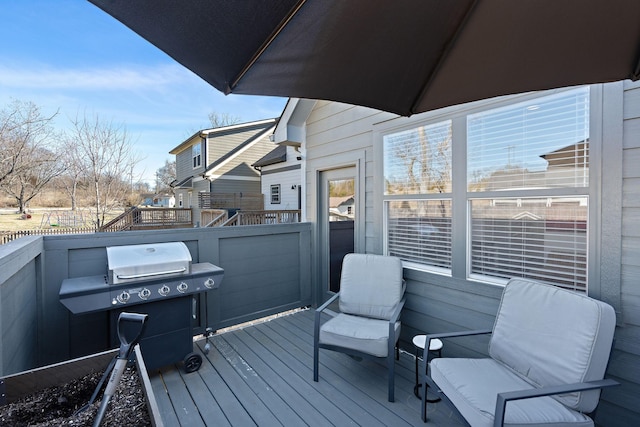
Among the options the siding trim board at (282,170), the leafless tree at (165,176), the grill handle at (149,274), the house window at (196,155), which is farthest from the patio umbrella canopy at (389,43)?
the leafless tree at (165,176)

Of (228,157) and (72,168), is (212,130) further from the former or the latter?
(72,168)

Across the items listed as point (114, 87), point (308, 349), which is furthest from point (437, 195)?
point (114, 87)

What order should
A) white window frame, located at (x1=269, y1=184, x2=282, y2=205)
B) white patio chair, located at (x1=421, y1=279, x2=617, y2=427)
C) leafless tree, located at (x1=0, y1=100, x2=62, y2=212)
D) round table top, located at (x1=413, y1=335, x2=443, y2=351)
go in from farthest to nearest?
1. white window frame, located at (x1=269, y1=184, x2=282, y2=205)
2. leafless tree, located at (x1=0, y1=100, x2=62, y2=212)
3. round table top, located at (x1=413, y1=335, x2=443, y2=351)
4. white patio chair, located at (x1=421, y1=279, x2=617, y2=427)

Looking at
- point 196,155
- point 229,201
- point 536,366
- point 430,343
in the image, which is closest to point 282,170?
point 229,201

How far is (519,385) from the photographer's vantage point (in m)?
1.94

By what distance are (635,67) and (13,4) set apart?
405 inches

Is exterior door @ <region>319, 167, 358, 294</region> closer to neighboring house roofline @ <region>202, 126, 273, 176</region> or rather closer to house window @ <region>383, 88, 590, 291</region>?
house window @ <region>383, 88, 590, 291</region>

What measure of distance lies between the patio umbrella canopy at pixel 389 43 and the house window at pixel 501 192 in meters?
0.96

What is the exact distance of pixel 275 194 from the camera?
471 inches

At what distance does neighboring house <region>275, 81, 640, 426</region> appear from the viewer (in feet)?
6.52

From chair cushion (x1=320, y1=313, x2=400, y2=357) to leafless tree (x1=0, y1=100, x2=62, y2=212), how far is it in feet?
30.1

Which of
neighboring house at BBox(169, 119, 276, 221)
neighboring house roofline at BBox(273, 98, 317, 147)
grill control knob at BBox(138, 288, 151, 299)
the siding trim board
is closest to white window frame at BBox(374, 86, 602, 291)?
neighboring house roofline at BBox(273, 98, 317, 147)

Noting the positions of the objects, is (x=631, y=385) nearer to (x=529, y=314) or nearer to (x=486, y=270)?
(x=529, y=314)

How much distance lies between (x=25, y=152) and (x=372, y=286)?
376 inches
